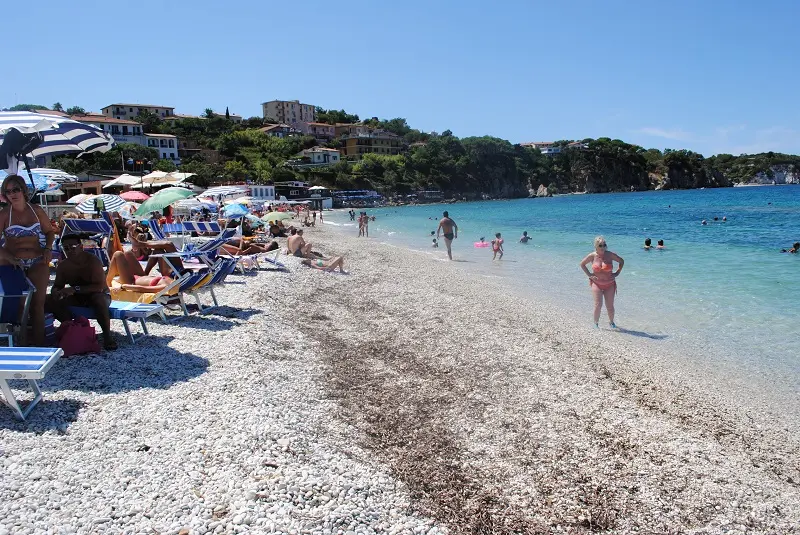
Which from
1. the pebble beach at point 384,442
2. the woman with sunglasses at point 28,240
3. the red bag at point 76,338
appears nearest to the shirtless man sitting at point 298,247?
the pebble beach at point 384,442

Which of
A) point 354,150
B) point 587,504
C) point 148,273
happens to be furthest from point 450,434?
point 354,150

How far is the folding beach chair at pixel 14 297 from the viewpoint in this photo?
503 centimetres

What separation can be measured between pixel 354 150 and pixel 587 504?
358 feet

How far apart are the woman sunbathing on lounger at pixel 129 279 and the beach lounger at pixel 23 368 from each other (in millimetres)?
3344

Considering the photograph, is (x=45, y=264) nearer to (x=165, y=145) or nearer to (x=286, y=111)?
(x=165, y=145)

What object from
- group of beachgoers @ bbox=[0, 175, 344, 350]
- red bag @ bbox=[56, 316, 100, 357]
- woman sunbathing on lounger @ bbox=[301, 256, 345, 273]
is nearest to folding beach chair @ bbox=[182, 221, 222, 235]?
woman sunbathing on lounger @ bbox=[301, 256, 345, 273]

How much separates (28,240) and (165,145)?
7909cm

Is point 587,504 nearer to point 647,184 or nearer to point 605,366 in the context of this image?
point 605,366

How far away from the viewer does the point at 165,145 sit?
7656 centimetres

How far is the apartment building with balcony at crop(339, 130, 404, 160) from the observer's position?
109 metres

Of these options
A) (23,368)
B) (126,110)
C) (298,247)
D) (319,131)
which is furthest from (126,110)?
(23,368)

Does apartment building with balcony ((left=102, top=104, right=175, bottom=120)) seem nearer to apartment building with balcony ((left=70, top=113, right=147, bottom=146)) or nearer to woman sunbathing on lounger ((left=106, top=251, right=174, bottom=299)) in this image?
apartment building with balcony ((left=70, top=113, right=147, bottom=146))

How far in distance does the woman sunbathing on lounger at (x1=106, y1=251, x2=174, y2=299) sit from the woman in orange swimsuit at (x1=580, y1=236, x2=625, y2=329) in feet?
20.5

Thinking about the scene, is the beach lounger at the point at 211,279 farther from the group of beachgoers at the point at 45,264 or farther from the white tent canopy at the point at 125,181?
the white tent canopy at the point at 125,181
